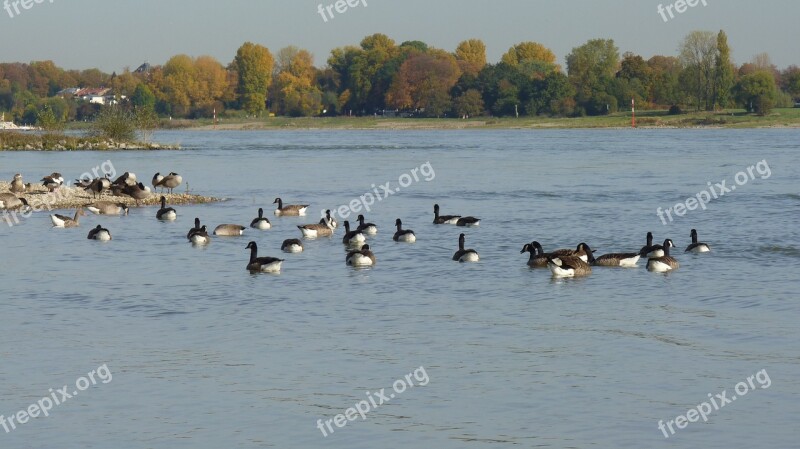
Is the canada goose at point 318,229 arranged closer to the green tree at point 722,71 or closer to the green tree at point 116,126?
the green tree at point 116,126

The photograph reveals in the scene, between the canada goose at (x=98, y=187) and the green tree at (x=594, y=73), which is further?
the green tree at (x=594, y=73)

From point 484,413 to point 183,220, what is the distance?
23.5 m

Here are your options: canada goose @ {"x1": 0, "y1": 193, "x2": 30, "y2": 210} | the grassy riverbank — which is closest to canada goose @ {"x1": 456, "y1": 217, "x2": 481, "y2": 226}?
canada goose @ {"x1": 0, "y1": 193, "x2": 30, "y2": 210}

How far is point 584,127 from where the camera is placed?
15112 centimetres

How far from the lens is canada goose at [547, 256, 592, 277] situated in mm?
23250

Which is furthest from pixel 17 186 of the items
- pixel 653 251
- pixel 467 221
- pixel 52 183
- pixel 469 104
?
pixel 469 104

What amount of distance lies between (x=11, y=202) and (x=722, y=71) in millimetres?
123562

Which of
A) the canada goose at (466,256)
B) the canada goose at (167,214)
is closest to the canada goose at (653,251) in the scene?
the canada goose at (466,256)

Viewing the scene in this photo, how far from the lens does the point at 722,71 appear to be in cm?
14712

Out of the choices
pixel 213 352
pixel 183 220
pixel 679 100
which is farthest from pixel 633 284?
pixel 679 100

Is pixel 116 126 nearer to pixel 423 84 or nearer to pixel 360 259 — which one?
pixel 360 259

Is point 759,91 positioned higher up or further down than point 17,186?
higher up

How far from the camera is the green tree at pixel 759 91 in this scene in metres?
141

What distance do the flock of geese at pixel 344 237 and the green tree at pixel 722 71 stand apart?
116156 mm
